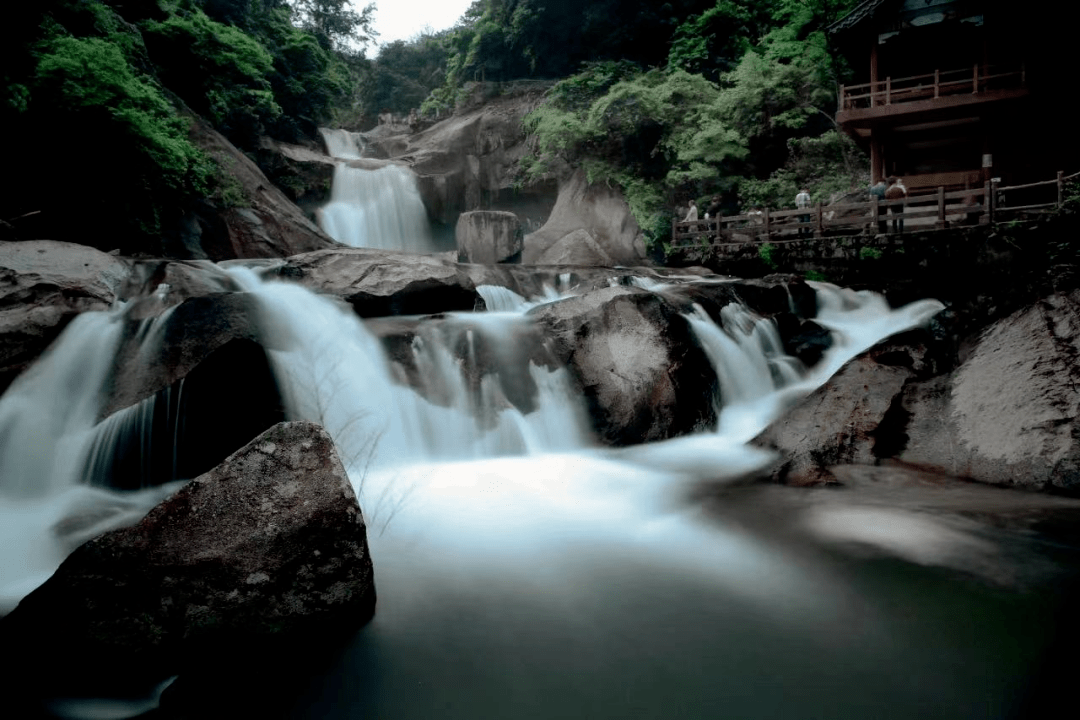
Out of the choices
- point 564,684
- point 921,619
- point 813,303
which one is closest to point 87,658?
point 564,684

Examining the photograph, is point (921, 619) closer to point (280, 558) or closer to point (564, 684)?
point (564, 684)

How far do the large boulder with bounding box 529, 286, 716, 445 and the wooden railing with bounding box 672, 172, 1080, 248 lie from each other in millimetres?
9400

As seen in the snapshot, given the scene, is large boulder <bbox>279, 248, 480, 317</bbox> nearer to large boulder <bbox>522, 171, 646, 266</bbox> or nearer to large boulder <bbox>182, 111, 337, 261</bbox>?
large boulder <bbox>182, 111, 337, 261</bbox>

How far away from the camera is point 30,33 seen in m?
10.2

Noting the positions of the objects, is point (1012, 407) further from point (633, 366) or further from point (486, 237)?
point (486, 237)

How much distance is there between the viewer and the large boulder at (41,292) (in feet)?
21.4

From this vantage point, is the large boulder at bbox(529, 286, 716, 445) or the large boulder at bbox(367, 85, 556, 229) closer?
the large boulder at bbox(529, 286, 716, 445)

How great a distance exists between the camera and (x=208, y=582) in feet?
10.3

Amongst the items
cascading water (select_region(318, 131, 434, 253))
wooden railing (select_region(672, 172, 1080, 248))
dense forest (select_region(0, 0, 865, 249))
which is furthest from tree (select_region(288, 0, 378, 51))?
wooden railing (select_region(672, 172, 1080, 248))

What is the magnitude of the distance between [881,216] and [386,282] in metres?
11.8

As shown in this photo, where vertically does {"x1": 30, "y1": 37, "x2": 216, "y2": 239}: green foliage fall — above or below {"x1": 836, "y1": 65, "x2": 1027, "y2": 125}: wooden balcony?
below

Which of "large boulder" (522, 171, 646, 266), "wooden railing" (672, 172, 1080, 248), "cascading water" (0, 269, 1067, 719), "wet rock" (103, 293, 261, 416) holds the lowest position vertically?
"cascading water" (0, 269, 1067, 719)

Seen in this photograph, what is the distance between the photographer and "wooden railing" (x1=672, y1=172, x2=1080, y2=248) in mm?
13930

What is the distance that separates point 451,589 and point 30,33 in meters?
11.8
